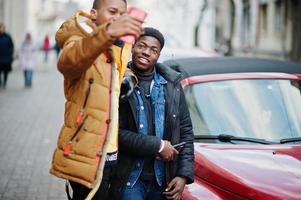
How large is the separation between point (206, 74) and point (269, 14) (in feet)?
86.5

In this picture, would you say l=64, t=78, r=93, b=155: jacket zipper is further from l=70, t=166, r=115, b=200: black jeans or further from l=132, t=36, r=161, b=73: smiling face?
l=132, t=36, r=161, b=73: smiling face

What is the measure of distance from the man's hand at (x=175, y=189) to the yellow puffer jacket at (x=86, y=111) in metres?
0.55

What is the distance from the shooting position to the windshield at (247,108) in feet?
15.3

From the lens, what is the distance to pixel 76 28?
3.04 meters

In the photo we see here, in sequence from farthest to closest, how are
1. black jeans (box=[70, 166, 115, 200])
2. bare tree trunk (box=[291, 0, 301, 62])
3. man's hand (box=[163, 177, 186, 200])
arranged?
bare tree trunk (box=[291, 0, 301, 62]) → man's hand (box=[163, 177, 186, 200]) → black jeans (box=[70, 166, 115, 200])

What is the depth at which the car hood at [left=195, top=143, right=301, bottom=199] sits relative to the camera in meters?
3.46

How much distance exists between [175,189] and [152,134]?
337mm

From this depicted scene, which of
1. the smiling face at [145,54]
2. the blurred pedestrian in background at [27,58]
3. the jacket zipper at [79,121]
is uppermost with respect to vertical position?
the smiling face at [145,54]

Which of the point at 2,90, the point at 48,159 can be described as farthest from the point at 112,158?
the point at 2,90

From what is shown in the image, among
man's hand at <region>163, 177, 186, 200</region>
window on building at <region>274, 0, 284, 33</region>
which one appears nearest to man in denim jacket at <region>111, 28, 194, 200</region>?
man's hand at <region>163, 177, 186, 200</region>

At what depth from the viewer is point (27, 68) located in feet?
62.3

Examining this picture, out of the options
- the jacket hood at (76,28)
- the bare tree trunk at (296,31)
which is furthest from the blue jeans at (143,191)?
the bare tree trunk at (296,31)

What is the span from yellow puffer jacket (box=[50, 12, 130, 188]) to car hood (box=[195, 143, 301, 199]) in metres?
0.95

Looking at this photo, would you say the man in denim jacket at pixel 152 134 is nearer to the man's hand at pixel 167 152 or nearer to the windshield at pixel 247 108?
the man's hand at pixel 167 152
